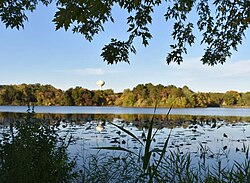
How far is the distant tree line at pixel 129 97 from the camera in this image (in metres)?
47.2

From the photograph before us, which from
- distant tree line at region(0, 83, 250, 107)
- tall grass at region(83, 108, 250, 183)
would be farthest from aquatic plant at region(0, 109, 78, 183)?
distant tree line at region(0, 83, 250, 107)

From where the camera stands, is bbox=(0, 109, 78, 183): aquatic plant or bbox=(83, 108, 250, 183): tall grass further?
bbox=(0, 109, 78, 183): aquatic plant

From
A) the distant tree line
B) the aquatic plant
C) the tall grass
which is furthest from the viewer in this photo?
the distant tree line

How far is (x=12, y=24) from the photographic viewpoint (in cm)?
405

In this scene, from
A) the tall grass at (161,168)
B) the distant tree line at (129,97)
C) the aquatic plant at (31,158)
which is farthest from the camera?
Answer: the distant tree line at (129,97)

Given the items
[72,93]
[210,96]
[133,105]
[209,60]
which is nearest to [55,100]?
[72,93]

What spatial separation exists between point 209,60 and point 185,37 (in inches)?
22.4

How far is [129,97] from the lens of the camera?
184ft

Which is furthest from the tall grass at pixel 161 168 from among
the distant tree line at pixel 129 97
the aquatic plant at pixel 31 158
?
the distant tree line at pixel 129 97

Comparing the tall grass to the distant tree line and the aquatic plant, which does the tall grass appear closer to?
the aquatic plant

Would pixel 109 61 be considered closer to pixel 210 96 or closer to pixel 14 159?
pixel 14 159

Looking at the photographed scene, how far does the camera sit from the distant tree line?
4722 cm

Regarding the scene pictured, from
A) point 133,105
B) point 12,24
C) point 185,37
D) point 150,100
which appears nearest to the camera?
point 12,24

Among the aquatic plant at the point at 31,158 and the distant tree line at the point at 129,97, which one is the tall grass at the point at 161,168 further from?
the distant tree line at the point at 129,97
